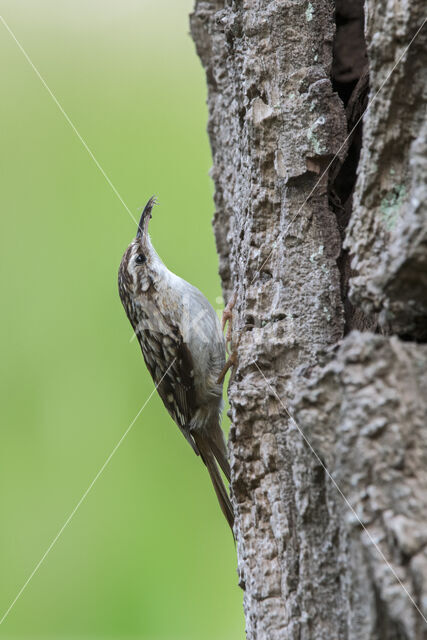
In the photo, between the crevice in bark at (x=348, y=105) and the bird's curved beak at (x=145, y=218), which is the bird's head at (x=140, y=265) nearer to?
the bird's curved beak at (x=145, y=218)

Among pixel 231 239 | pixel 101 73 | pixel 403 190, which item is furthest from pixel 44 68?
pixel 403 190

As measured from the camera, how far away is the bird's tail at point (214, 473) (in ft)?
5.88

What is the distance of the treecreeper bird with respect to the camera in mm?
2094

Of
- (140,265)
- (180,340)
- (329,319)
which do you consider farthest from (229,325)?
(329,319)

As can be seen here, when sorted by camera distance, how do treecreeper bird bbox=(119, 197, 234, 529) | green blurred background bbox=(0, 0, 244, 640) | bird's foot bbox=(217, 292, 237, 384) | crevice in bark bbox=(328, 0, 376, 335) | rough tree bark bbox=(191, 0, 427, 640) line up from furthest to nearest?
treecreeper bird bbox=(119, 197, 234, 529), green blurred background bbox=(0, 0, 244, 640), bird's foot bbox=(217, 292, 237, 384), crevice in bark bbox=(328, 0, 376, 335), rough tree bark bbox=(191, 0, 427, 640)

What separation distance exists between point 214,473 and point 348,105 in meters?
1.15

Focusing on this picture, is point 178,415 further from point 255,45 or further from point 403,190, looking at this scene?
point 403,190

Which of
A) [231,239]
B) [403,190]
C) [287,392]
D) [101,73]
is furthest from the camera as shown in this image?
[101,73]

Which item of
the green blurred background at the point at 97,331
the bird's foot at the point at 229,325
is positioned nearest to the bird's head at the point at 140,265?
the green blurred background at the point at 97,331

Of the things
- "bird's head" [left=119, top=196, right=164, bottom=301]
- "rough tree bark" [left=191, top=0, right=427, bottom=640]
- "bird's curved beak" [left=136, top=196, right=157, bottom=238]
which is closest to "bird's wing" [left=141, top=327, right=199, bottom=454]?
"bird's head" [left=119, top=196, right=164, bottom=301]

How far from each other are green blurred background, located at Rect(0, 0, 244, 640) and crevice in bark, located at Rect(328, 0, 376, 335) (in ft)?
2.84

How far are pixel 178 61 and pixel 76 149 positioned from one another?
511 mm

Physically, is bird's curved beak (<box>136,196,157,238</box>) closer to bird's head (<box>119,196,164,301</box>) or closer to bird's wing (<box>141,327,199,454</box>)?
bird's head (<box>119,196,164,301</box>)

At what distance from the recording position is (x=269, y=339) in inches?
48.2
